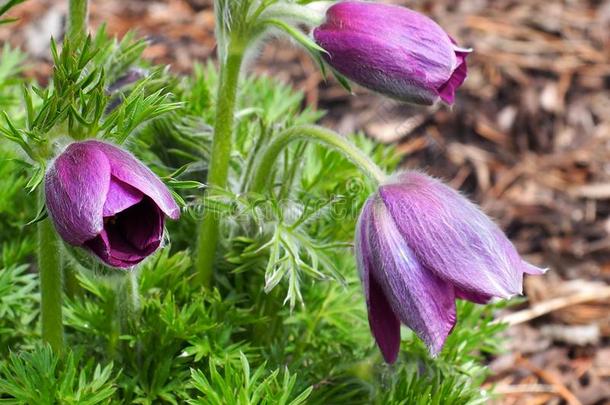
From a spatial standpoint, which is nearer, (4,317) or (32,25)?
(4,317)

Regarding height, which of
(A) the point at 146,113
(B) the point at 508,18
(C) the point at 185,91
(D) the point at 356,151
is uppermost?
(A) the point at 146,113

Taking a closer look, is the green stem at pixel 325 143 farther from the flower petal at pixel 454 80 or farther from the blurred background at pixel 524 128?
the blurred background at pixel 524 128

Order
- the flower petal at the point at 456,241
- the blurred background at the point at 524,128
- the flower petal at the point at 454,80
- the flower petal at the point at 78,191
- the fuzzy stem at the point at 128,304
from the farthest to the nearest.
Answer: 1. the blurred background at the point at 524,128
2. the fuzzy stem at the point at 128,304
3. the flower petal at the point at 454,80
4. the flower petal at the point at 456,241
5. the flower petal at the point at 78,191

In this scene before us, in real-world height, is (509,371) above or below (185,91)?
below

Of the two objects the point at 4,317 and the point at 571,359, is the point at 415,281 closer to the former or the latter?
the point at 4,317

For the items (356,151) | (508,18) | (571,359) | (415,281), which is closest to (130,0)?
(508,18)

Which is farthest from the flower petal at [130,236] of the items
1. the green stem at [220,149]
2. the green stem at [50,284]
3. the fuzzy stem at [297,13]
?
the fuzzy stem at [297,13]
